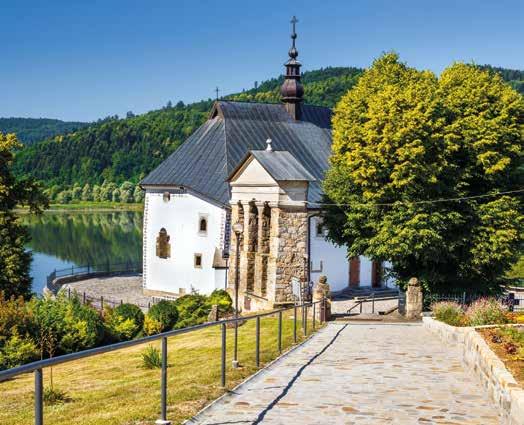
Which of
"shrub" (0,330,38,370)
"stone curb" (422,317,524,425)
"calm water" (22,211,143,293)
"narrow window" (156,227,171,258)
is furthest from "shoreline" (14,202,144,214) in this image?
"stone curb" (422,317,524,425)

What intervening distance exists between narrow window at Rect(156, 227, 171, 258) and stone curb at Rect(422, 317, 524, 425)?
2987 cm

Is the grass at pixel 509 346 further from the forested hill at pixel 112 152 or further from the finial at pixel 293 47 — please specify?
Answer: the forested hill at pixel 112 152

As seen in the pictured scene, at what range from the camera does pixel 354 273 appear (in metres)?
40.9

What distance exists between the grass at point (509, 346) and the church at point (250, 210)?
1673cm

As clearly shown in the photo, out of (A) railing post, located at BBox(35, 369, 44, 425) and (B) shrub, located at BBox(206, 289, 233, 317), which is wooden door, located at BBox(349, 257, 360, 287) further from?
(A) railing post, located at BBox(35, 369, 44, 425)

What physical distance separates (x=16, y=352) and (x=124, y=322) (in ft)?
28.5

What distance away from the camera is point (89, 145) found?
182m

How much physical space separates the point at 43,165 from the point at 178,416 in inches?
7169

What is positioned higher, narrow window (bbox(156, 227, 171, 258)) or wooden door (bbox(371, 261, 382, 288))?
narrow window (bbox(156, 227, 171, 258))

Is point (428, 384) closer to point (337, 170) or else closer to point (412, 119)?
point (412, 119)

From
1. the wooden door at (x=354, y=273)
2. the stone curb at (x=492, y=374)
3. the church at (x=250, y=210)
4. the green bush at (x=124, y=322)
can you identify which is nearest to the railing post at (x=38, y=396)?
the stone curb at (x=492, y=374)

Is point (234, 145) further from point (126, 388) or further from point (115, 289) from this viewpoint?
point (126, 388)

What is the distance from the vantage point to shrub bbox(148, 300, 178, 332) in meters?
31.5

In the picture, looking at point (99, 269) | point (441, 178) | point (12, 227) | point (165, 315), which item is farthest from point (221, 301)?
point (99, 269)
